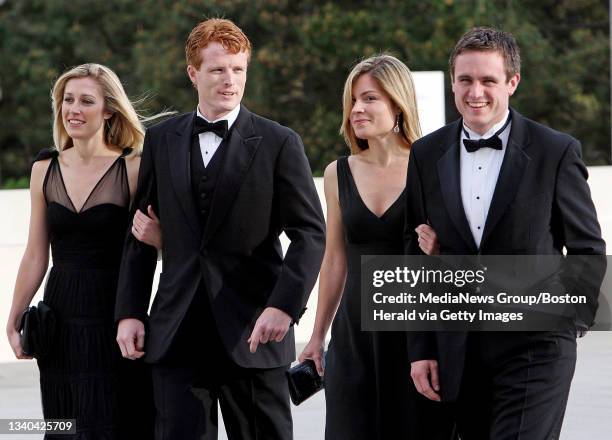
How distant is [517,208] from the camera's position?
451cm

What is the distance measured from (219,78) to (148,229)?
23.8 inches

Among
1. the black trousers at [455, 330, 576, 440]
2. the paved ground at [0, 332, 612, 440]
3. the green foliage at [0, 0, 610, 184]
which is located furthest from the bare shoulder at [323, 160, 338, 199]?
the green foliage at [0, 0, 610, 184]

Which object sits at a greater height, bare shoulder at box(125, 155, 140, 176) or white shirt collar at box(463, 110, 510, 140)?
bare shoulder at box(125, 155, 140, 176)

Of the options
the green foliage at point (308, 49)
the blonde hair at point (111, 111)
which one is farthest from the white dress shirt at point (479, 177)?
the green foliage at point (308, 49)

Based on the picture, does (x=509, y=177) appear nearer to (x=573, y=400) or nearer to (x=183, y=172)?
(x=183, y=172)

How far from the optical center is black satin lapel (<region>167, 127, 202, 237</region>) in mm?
5090

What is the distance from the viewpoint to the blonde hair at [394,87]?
5719mm

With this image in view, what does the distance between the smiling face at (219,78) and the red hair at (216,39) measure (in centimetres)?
1

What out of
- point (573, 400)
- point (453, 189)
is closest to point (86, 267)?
point (453, 189)

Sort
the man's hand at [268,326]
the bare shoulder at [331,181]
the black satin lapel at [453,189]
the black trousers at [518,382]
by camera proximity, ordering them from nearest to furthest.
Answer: the black trousers at [518,382] < the black satin lapel at [453,189] < the man's hand at [268,326] < the bare shoulder at [331,181]

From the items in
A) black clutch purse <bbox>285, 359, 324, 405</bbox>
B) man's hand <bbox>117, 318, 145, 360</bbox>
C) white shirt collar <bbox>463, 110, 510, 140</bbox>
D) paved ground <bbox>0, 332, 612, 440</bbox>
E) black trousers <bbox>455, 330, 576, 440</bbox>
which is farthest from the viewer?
paved ground <bbox>0, 332, 612, 440</bbox>

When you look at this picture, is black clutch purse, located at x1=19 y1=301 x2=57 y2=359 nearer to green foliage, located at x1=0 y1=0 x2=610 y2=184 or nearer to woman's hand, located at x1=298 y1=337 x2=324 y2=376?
woman's hand, located at x1=298 y1=337 x2=324 y2=376

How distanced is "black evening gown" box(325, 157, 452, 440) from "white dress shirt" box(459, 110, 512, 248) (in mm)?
906

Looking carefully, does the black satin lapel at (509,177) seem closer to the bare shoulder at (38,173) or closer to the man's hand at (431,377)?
the man's hand at (431,377)
